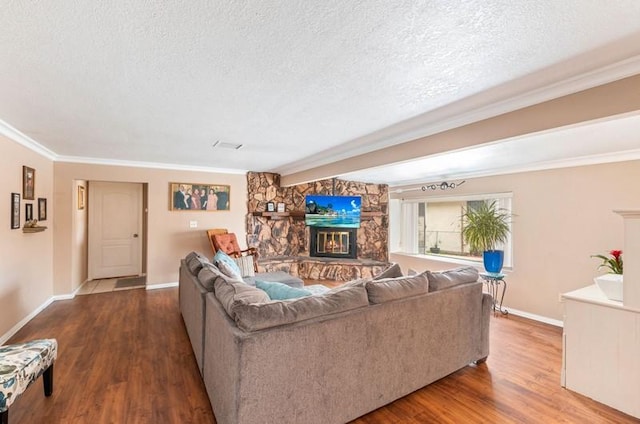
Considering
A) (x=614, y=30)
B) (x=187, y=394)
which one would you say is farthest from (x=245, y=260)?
(x=614, y=30)

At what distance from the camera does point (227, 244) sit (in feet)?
17.6

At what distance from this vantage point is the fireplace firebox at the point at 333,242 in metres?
6.40

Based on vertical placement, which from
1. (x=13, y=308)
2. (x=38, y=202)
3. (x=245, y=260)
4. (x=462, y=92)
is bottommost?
(x=13, y=308)

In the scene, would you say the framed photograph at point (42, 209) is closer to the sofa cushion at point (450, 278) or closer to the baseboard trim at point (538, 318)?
Answer: the sofa cushion at point (450, 278)

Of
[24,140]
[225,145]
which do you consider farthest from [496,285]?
[24,140]

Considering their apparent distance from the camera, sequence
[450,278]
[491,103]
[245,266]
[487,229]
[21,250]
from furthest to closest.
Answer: [245,266] → [487,229] → [21,250] → [450,278] → [491,103]

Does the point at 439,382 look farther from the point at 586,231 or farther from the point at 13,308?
the point at 13,308

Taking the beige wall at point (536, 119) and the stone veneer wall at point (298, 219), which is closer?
the beige wall at point (536, 119)

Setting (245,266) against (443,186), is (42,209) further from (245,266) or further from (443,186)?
(443,186)

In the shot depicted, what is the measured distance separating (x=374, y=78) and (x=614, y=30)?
1.19 metres

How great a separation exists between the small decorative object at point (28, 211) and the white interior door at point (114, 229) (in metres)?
2.37

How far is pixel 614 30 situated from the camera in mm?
1410

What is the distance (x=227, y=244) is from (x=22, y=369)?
11.8 ft

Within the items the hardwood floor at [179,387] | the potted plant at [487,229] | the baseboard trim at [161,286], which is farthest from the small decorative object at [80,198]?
the potted plant at [487,229]
